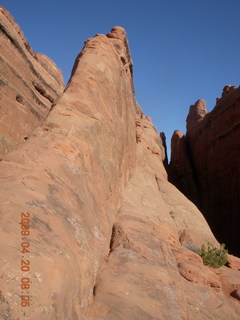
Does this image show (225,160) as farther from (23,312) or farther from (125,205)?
(23,312)

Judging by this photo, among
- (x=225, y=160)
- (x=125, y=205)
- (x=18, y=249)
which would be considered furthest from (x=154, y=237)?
(x=225, y=160)

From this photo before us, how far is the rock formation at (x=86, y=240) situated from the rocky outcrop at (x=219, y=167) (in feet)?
51.0

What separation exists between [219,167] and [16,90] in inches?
829

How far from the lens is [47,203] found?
4.56 meters

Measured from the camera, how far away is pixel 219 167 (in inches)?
1123

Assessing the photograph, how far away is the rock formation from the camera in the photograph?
135 inches

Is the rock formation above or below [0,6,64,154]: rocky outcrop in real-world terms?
below

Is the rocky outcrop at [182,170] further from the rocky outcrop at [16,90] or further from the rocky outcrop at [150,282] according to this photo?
the rocky outcrop at [150,282]

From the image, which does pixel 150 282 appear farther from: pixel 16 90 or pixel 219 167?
pixel 219 167

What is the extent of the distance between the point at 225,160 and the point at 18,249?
2716cm

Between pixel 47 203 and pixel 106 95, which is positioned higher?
pixel 106 95

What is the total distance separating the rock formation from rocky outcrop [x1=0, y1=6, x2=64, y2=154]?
5043 mm

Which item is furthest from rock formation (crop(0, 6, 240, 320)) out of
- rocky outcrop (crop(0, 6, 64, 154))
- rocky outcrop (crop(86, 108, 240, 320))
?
rocky outcrop (crop(0, 6, 64, 154))

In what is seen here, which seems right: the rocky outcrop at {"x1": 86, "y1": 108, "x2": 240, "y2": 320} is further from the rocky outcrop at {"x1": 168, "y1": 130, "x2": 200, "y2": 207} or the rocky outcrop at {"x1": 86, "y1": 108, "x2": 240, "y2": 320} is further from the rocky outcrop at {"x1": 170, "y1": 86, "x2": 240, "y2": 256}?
the rocky outcrop at {"x1": 168, "y1": 130, "x2": 200, "y2": 207}
